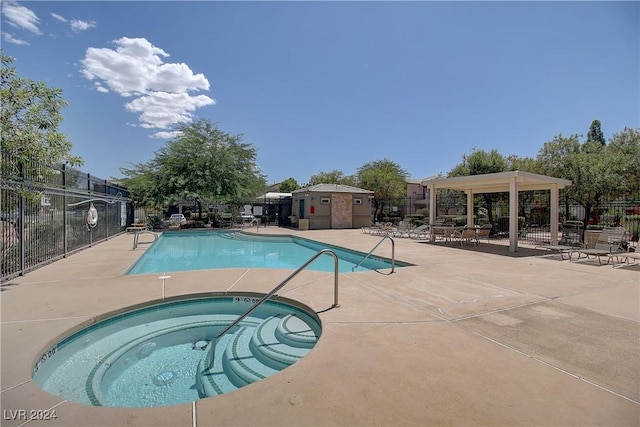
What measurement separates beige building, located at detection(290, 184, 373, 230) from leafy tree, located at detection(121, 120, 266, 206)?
13.1ft

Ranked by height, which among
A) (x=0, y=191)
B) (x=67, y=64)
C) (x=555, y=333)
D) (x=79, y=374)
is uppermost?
(x=67, y=64)

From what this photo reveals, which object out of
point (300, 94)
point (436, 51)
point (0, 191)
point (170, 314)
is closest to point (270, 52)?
point (300, 94)

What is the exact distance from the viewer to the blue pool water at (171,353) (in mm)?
3123

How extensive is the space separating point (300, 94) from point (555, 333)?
1970cm

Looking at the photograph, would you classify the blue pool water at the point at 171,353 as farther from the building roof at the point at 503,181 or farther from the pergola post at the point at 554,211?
the pergola post at the point at 554,211

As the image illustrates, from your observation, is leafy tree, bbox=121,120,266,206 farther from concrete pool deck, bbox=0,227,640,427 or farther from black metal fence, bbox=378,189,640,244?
concrete pool deck, bbox=0,227,640,427

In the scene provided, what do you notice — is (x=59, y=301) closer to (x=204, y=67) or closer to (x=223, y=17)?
(x=223, y=17)

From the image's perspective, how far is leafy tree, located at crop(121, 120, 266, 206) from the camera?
20656 millimetres

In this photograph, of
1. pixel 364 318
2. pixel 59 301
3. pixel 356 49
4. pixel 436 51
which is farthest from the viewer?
pixel 356 49

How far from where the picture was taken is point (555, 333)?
3762 millimetres

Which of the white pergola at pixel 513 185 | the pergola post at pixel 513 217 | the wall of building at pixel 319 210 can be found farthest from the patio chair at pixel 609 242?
the wall of building at pixel 319 210

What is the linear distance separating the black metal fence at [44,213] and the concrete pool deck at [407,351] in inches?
29.4

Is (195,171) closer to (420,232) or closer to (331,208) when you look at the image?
(331,208)

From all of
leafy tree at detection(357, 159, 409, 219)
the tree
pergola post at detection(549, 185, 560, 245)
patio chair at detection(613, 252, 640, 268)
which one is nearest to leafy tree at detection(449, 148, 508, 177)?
pergola post at detection(549, 185, 560, 245)
